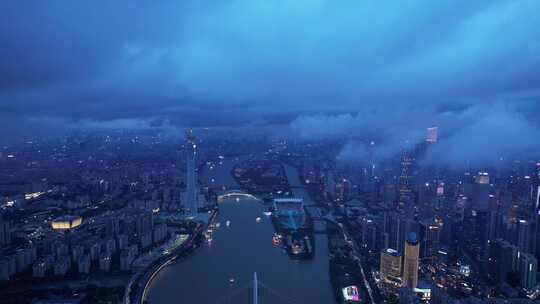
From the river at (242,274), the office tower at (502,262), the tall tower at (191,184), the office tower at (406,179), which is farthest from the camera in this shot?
the office tower at (406,179)

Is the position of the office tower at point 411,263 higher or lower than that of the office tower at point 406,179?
lower

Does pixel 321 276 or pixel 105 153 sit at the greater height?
pixel 105 153

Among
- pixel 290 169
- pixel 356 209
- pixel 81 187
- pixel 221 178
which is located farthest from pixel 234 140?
pixel 356 209

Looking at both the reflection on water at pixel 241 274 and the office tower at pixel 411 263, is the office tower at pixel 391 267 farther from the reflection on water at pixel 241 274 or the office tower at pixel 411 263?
the reflection on water at pixel 241 274

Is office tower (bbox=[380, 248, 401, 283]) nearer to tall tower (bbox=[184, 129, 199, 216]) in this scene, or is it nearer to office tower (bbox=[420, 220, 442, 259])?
office tower (bbox=[420, 220, 442, 259])

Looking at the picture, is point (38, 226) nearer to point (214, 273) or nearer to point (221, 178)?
point (214, 273)

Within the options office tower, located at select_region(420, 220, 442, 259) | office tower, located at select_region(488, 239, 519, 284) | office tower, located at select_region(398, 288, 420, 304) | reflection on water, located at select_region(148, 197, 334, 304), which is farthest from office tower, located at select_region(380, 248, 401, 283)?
office tower, located at select_region(488, 239, 519, 284)

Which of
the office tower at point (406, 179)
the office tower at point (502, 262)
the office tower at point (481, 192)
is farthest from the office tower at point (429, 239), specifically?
the office tower at point (406, 179)
